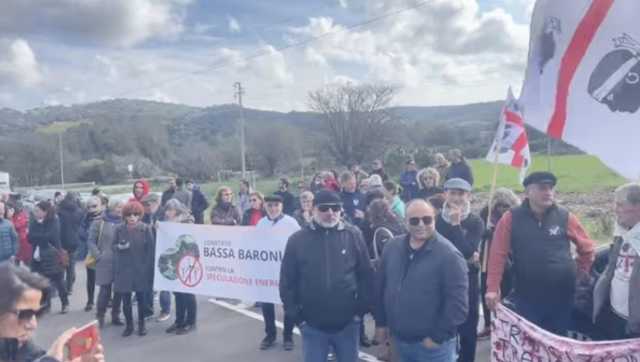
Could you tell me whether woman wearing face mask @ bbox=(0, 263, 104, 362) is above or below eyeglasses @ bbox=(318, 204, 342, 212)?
below

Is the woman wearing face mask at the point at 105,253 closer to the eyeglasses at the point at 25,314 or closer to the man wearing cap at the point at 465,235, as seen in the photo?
the man wearing cap at the point at 465,235

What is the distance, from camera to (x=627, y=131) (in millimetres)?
4355

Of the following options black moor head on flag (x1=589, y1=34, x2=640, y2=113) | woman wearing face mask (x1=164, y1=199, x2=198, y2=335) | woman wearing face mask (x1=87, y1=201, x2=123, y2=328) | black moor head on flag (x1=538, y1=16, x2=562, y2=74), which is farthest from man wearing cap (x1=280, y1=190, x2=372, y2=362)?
woman wearing face mask (x1=87, y1=201, x2=123, y2=328)

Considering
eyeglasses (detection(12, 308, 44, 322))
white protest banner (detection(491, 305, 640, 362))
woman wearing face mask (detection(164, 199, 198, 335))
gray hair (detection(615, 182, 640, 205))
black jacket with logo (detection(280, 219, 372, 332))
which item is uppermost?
gray hair (detection(615, 182, 640, 205))

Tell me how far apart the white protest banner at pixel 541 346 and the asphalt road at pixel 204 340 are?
2255 millimetres

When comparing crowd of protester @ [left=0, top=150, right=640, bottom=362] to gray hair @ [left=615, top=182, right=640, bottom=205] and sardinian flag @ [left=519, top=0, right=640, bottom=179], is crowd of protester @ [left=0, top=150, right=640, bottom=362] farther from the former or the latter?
sardinian flag @ [left=519, top=0, right=640, bottom=179]

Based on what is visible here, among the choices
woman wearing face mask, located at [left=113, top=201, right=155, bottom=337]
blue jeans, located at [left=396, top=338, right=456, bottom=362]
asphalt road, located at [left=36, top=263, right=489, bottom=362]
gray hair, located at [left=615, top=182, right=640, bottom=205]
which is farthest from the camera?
woman wearing face mask, located at [left=113, top=201, right=155, bottom=337]

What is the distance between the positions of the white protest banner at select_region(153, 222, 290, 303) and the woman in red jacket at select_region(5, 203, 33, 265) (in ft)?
10.4

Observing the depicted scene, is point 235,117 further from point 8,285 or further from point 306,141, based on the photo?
point 8,285

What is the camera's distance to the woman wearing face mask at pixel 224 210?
9.74m

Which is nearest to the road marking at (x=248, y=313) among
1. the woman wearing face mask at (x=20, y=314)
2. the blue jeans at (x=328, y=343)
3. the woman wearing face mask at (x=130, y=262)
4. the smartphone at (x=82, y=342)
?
the woman wearing face mask at (x=130, y=262)

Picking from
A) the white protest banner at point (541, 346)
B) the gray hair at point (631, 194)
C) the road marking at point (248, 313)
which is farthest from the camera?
the road marking at point (248, 313)

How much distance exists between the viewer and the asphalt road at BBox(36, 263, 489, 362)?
729cm

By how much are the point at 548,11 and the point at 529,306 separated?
2395 millimetres
